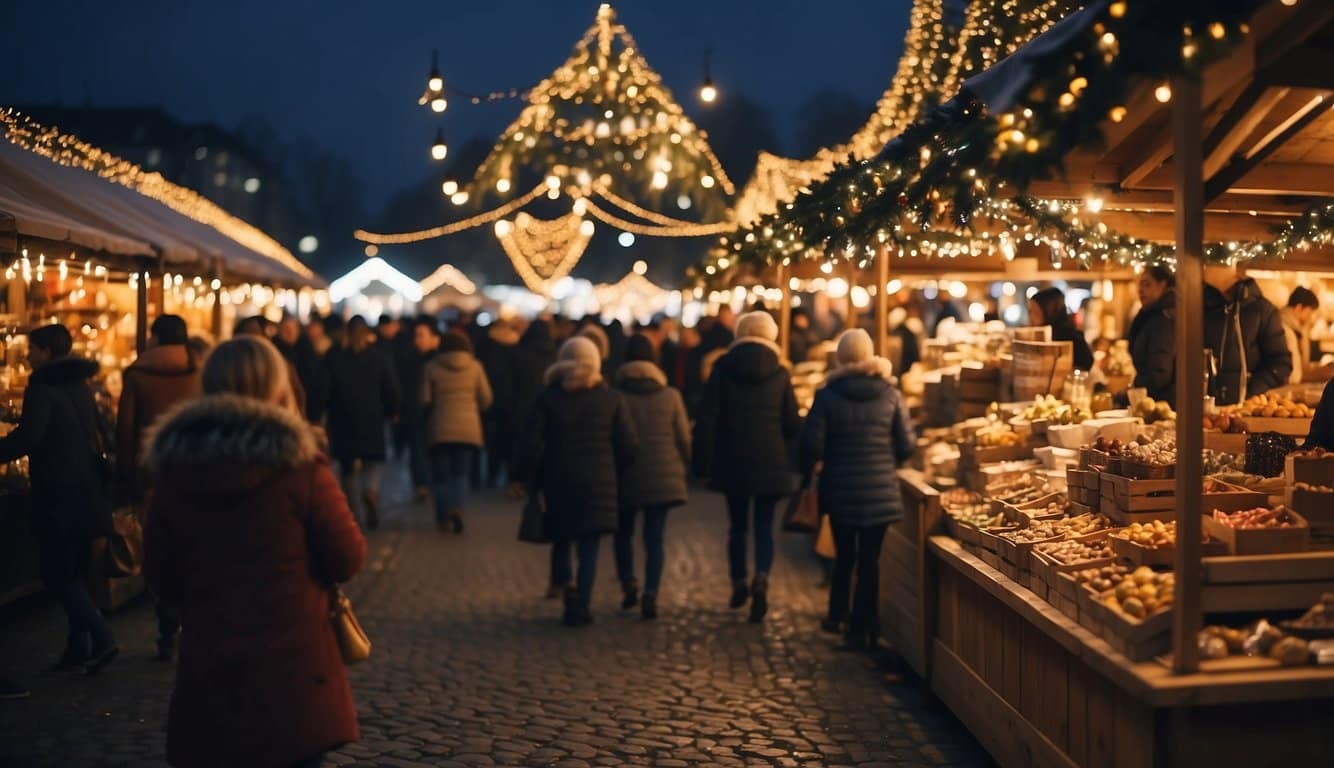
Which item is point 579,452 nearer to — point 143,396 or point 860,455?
point 860,455

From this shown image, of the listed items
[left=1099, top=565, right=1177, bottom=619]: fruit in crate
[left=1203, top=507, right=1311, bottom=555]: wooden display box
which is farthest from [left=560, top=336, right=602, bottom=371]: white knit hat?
[left=1203, top=507, right=1311, bottom=555]: wooden display box

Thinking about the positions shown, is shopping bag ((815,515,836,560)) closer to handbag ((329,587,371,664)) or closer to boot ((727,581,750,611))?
boot ((727,581,750,611))

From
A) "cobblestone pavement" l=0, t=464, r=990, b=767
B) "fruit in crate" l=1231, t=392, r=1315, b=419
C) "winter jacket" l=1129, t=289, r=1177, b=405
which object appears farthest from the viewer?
"winter jacket" l=1129, t=289, r=1177, b=405

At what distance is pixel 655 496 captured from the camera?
1110cm

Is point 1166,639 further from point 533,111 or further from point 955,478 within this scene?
point 533,111

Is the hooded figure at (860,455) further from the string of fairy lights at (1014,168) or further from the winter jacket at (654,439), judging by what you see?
the winter jacket at (654,439)

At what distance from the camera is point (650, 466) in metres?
11.1

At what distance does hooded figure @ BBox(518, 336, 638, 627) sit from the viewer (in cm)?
1059

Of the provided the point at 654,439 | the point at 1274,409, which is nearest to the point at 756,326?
the point at 654,439

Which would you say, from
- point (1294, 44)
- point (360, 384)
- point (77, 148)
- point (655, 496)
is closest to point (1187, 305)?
point (1294, 44)

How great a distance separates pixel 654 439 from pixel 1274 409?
4.21 metres

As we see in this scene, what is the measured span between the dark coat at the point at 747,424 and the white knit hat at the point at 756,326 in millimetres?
112

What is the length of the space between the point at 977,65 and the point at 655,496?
5125mm

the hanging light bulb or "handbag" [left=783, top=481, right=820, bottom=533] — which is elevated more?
the hanging light bulb
